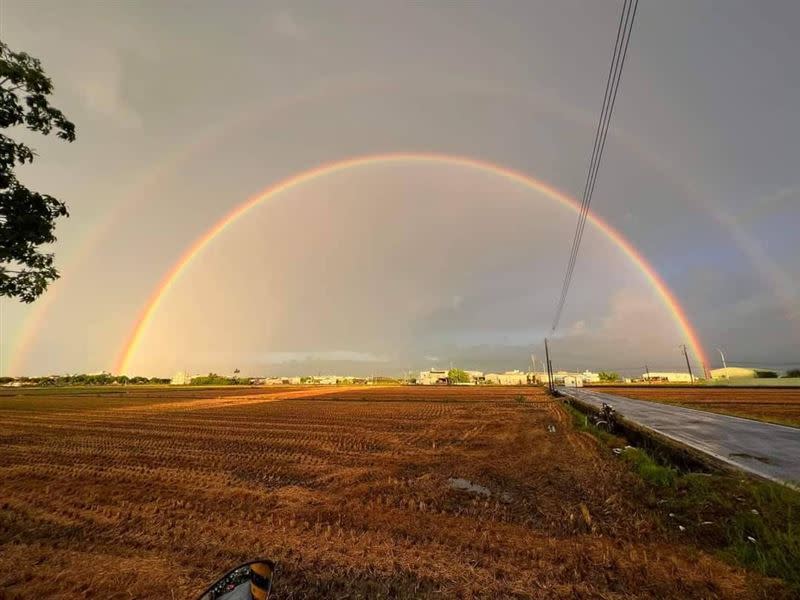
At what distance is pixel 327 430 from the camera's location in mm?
21781

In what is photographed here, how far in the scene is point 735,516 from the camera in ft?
21.4

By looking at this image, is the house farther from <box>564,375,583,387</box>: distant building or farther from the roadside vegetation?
the roadside vegetation

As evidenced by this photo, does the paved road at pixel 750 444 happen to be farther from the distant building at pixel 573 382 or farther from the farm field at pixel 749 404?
the distant building at pixel 573 382

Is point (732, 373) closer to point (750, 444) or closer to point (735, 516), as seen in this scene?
point (750, 444)

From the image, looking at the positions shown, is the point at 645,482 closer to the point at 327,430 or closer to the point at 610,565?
the point at 610,565

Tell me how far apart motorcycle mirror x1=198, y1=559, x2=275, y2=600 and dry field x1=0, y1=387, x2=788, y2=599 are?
2.10 metres

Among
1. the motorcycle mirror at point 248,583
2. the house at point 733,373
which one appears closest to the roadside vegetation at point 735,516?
the motorcycle mirror at point 248,583

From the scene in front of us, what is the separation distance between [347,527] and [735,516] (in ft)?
23.6

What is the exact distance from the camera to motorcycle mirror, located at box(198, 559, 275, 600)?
2.97 metres

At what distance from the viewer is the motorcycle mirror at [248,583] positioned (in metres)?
2.97

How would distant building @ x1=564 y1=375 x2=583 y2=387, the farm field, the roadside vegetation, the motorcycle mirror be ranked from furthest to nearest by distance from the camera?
distant building @ x1=564 y1=375 x2=583 y2=387
the farm field
the roadside vegetation
the motorcycle mirror

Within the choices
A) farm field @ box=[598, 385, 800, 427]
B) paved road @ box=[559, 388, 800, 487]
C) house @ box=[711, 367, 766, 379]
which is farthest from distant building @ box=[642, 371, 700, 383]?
paved road @ box=[559, 388, 800, 487]

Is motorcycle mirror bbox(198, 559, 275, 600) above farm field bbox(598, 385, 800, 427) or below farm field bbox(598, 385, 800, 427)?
above

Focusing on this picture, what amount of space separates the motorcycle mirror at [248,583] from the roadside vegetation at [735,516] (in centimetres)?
A: 626
